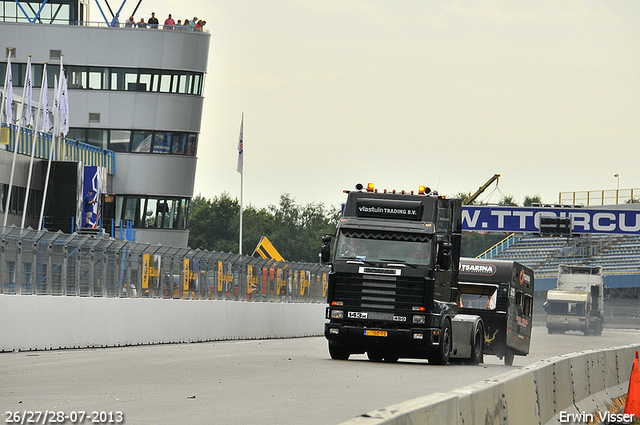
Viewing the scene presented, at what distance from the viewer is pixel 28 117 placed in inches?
1977

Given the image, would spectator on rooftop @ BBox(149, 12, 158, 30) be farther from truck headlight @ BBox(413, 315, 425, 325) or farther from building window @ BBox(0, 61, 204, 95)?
truck headlight @ BBox(413, 315, 425, 325)

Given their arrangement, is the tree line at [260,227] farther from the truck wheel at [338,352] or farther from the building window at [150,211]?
the truck wheel at [338,352]

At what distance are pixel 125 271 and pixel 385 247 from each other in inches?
306

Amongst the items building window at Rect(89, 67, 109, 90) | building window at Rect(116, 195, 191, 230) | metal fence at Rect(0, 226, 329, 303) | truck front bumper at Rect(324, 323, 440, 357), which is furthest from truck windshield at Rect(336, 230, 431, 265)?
building window at Rect(89, 67, 109, 90)

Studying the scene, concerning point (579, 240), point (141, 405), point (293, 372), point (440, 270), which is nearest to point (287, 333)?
point (440, 270)

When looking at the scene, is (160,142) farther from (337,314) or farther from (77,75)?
(337,314)

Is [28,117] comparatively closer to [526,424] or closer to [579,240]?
[526,424]

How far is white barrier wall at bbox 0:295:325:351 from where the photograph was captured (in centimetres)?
2025

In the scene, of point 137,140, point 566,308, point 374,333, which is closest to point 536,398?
point 374,333

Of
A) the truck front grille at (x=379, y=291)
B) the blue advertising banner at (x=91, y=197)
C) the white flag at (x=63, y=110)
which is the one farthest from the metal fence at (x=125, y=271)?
the blue advertising banner at (x=91, y=197)

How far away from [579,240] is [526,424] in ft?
270

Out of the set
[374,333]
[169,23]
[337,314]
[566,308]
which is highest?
[169,23]

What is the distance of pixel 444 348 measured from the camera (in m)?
20.9

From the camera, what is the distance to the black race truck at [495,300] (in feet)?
77.3
